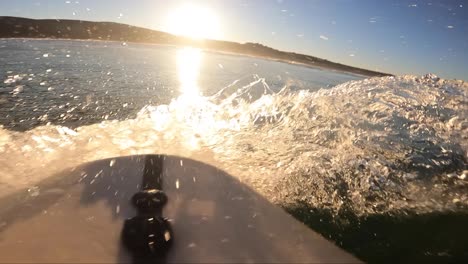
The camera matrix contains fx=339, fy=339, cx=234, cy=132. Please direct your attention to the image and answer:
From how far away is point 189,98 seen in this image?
1383 cm

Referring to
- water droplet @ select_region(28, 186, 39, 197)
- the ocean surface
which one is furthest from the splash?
water droplet @ select_region(28, 186, 39, 197)

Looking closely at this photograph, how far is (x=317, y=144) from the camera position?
25.3ft

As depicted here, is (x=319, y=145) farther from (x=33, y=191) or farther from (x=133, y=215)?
(x=33, y=191)

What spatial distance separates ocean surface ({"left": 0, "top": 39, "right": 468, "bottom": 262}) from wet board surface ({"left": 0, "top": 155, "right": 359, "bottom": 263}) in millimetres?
517

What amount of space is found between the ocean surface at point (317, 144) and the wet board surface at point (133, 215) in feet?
1.70

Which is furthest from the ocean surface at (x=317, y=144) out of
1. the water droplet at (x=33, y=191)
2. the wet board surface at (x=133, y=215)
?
the wet board surface at (x=133, y=215)

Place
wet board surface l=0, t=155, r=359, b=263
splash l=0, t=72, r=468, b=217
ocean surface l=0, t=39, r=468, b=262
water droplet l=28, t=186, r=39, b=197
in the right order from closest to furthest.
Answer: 1. wet board surface l=0, t=155, r=359, b=263
2. water droplet l=28, t=186, r=39, b=197
3. ocean surface l=0, t=39, r=468, b=262
4. splash l=0, t=72, r=468, b=217

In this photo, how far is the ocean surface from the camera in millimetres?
5016

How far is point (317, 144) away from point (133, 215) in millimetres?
4829

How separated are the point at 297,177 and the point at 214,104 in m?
7.60

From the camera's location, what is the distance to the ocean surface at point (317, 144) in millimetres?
5016

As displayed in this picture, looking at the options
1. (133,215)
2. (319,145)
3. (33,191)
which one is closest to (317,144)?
(319,145)

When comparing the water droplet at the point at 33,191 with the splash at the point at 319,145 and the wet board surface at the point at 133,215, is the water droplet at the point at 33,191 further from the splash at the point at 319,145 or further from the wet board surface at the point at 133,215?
the splash at the point at 319,145

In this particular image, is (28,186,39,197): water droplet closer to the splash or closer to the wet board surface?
the wet board surface
